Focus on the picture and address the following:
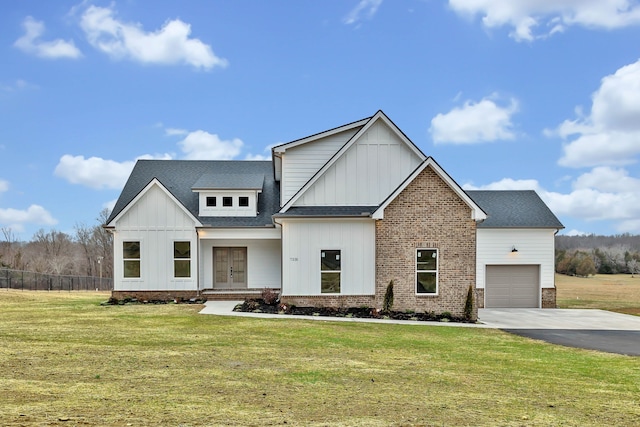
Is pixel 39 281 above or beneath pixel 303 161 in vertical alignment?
beneath

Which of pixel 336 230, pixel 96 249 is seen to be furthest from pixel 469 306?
pixel 96 249

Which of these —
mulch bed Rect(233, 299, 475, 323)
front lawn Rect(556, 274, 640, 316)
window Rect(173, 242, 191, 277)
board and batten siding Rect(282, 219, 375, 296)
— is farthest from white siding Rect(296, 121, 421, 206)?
front lawn Rect(556, 274, 640, 316)

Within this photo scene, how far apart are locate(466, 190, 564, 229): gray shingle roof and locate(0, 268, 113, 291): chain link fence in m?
33.9

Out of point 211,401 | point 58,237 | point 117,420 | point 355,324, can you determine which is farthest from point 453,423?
point 58,237

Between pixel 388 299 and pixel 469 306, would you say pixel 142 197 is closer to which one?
pixel 388 299

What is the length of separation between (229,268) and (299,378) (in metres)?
17.1

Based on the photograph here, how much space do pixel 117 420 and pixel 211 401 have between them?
123 cm

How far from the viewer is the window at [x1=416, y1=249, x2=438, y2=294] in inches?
719

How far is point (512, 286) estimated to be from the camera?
2448 centimetres

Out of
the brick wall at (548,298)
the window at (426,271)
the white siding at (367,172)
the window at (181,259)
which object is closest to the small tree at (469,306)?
the window at (426,271)

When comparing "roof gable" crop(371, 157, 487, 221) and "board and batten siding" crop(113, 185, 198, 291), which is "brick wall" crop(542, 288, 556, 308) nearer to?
"roof gable" crop(371, 157, 487, 221)

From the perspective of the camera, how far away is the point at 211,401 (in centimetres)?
618

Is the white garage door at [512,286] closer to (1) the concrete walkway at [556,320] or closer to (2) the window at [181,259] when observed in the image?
(1) the concrete walkway at [556,320]

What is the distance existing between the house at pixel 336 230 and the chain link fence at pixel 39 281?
19.4m
